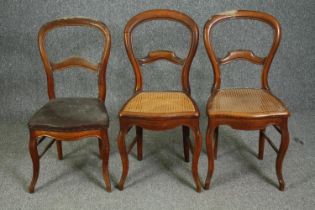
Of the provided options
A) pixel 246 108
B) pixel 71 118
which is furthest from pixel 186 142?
pixel 71 118

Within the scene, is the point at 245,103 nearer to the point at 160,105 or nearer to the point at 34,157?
the point at 160,105

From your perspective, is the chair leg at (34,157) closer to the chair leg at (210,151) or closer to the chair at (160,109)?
the chair at (160,109)

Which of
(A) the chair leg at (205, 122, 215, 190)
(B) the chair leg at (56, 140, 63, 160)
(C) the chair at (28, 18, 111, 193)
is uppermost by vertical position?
(C) the chair at (28, 18, 111, 193)

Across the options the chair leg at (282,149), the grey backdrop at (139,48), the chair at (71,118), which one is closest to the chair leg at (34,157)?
the chair at (71,118)

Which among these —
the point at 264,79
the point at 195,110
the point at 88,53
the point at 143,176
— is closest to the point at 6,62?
the point at 88,53

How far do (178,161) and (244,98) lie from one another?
0.61 meters

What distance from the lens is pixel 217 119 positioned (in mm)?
2062

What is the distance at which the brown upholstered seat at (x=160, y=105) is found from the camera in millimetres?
2051

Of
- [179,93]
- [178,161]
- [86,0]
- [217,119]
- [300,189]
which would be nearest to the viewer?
[217,119]

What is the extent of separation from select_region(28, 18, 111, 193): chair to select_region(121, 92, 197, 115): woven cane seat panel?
0.56 feet

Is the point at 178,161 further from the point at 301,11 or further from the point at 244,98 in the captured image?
the point at 301,11

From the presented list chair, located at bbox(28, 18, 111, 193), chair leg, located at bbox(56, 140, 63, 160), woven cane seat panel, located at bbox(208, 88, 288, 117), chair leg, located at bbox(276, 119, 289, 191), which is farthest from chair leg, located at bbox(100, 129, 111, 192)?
chair leg, located at bbox(276, 119, 289, 191)

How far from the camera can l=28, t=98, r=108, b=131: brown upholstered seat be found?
2.04m

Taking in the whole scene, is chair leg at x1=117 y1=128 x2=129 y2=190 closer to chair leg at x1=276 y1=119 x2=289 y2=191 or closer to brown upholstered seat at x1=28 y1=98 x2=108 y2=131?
brown upholstered seat at x1=28 y1=98 x2=108 y2=131
